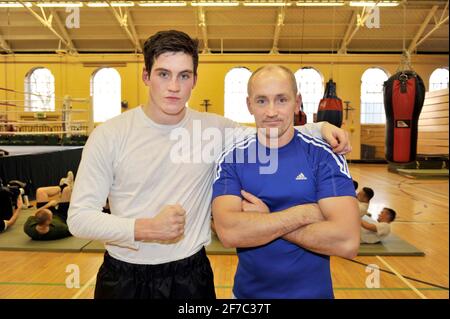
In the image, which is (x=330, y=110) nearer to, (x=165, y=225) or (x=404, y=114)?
(x=404, y=114)

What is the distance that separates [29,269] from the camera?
3.99 meters

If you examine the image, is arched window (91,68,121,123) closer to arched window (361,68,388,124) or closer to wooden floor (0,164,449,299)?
arched window (361,68,388,124)

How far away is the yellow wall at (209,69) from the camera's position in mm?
14930

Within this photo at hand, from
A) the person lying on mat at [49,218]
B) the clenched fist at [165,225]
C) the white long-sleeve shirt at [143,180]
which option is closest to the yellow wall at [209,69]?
the person lying on mat at [49,218]

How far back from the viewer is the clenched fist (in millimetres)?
1240

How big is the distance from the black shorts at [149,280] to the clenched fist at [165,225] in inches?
13.1

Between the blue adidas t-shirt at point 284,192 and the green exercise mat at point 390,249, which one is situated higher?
the blue adidas t-shirt at point 284,192

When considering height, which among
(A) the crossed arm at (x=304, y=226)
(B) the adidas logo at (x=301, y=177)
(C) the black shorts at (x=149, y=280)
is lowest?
(C) the black shorts at (x=149, y=280)

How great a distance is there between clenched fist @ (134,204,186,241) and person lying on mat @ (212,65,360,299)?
0.82ft

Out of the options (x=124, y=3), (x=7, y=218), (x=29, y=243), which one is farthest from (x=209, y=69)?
(x=7, y=218)

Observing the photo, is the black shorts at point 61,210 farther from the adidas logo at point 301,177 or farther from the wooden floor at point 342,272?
the adidas logo at point 301,177

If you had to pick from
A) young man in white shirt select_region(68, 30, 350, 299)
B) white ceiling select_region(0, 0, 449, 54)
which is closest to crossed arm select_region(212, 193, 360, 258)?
young man in white shirt select_region(68, 30, 350, 299)
